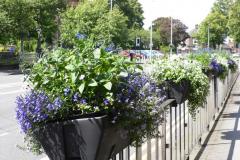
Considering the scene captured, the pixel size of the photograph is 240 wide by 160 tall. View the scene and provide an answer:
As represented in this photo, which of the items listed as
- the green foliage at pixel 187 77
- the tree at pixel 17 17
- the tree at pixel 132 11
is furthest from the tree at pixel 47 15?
the tree at pixel 132 11

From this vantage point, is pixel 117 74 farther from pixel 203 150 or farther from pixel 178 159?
pixel 203 150

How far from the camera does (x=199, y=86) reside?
5801 mm

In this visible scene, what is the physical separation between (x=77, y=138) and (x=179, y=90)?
3.23 m

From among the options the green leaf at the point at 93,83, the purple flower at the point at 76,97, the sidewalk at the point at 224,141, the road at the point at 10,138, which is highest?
the green leaf at the point at 93,83

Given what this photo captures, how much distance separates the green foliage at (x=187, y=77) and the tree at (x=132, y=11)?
246 ft

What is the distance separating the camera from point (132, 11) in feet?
280

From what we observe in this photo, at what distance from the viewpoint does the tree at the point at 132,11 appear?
271 feet

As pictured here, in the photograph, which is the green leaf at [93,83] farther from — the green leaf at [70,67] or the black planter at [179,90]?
the black planter at [179,90]

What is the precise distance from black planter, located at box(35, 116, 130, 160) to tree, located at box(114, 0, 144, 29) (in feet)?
258

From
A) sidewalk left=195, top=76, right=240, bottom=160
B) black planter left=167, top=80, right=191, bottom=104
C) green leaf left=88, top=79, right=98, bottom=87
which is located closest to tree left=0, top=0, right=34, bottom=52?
sidewalk left=195, top=76, right=240, bottom=160

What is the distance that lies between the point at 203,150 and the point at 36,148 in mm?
4695

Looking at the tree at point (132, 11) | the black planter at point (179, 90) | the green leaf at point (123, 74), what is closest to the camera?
the green leaf at point (123, 74)

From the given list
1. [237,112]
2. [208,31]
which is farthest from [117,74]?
[208,31]

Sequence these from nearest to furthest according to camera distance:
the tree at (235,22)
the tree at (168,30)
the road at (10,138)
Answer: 1. the road at (10,138)
2. the tree at (235,22)
3. the tree at (168,30)
